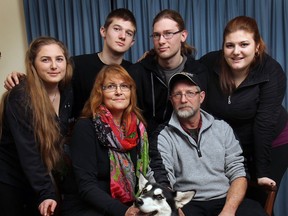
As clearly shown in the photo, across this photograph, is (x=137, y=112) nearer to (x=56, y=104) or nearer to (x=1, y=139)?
(x=56, y=104)

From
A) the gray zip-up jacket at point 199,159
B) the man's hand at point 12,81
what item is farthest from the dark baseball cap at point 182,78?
the man's hand at point 12,81

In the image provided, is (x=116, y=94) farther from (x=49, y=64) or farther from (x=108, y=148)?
(x=49, y=64)

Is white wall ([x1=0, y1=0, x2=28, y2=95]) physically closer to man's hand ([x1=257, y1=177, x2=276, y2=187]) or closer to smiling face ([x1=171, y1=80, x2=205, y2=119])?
smiling face ([x1=171, y1=80, x2=205, y2=119])

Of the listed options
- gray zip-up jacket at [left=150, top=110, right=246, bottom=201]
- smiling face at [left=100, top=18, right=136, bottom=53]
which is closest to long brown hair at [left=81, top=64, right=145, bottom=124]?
gray zip-up jacket at [left=150, top=110, right=246, bottom=201]

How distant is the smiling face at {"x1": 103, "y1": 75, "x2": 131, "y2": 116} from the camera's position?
6.70 feet

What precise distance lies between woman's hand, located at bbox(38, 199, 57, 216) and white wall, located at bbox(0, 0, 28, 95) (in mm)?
1710

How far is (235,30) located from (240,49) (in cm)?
13

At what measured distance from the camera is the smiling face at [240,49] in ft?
7.09

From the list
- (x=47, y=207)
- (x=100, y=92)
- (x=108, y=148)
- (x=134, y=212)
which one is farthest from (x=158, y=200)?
(x=100, y=92)

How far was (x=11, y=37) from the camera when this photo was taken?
10.6 ft

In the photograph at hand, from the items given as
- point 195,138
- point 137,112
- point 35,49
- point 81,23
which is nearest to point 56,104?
point 35,49

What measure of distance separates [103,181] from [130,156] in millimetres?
218

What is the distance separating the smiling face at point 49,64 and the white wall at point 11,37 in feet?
4.42

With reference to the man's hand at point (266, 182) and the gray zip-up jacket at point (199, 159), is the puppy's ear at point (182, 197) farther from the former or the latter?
the man's hand at point (266, 182)
